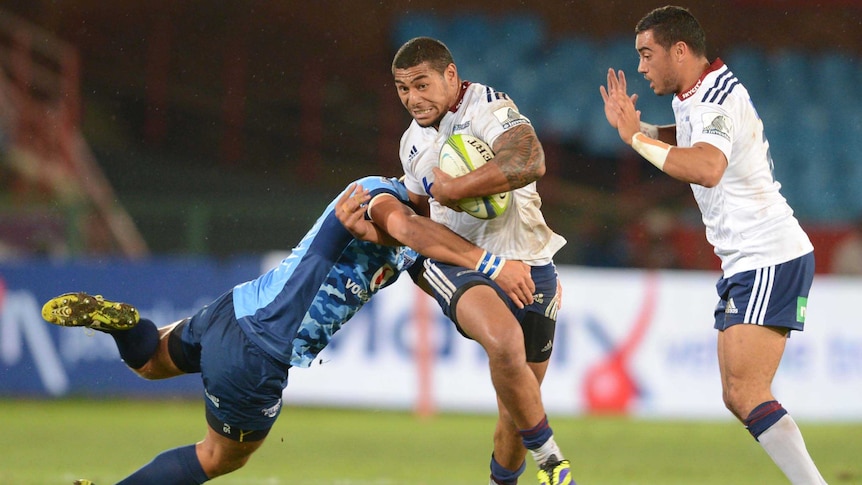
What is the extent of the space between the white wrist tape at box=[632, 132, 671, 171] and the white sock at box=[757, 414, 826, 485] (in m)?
1.33

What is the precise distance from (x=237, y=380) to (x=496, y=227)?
1464 millimetres

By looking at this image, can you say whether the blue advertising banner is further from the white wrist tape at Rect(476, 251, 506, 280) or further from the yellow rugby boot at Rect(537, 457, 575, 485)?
the yellow rugby boot at Rect(537, 457, 575, 485)

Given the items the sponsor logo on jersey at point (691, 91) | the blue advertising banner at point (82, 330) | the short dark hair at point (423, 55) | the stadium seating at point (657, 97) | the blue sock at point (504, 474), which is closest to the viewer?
the short dark hair at point (423, 55)

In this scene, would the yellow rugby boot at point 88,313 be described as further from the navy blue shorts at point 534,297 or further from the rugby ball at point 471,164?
the rugby ball at point 471,164

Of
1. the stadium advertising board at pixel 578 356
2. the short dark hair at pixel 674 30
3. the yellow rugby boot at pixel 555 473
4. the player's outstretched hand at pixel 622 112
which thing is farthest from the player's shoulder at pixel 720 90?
the stadium advertising board at pixel 578 356

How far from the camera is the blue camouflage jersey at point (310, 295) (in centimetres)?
521

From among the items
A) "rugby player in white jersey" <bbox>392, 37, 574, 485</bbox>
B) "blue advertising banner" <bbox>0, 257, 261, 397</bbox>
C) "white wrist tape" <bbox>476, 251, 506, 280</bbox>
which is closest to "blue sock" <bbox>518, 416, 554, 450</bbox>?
"rugby player in white jersey" <bbox>392, 37, 574, 485</bbox>

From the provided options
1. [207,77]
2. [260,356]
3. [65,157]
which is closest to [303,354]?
[260,356]

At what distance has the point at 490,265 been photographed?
5.48 m

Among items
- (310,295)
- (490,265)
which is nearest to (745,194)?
(490,265)

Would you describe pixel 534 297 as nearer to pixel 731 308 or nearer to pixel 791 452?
pixel 731 308

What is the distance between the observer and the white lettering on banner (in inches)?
450

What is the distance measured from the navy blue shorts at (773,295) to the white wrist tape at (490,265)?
1.15m

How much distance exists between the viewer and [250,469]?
791 cm
